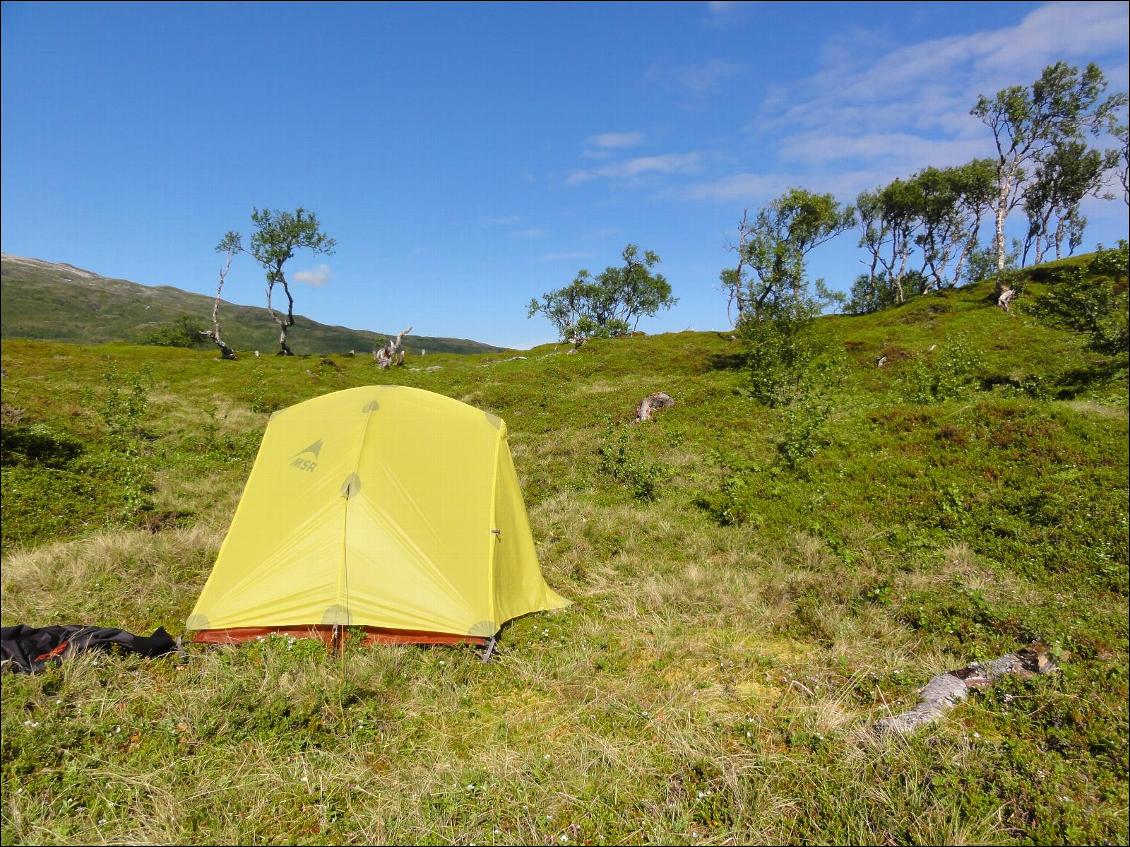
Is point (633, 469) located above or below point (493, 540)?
above

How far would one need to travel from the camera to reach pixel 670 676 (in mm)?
6473

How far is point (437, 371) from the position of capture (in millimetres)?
38812

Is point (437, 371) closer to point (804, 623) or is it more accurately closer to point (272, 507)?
point (272, 507)

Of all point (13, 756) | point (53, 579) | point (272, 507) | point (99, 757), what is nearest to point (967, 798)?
point (99, 757)

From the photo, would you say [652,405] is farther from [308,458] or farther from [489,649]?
[489,649]

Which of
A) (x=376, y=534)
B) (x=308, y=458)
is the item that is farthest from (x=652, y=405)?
(x=376, y=534)

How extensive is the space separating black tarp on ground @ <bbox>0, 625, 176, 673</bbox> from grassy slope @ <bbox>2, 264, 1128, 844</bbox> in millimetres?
261

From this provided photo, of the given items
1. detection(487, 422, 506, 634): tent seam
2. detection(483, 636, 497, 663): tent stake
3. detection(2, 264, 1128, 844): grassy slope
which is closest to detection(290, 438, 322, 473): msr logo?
detection(2, 264, 1128, 844): grassy slope

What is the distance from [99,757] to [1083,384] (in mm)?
23305

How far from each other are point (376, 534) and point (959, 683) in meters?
7.21

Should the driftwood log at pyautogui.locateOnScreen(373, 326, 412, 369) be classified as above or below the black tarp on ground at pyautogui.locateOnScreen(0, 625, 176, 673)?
above

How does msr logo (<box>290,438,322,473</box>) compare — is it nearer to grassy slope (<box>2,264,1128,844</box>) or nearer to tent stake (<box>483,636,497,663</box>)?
grassy slope (<box>2,264,1128,844</box>)

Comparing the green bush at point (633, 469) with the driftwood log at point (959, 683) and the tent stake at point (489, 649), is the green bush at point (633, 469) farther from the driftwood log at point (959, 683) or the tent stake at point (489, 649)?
the driftwood log at point (959, 683)

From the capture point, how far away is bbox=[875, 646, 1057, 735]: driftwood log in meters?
5.18
